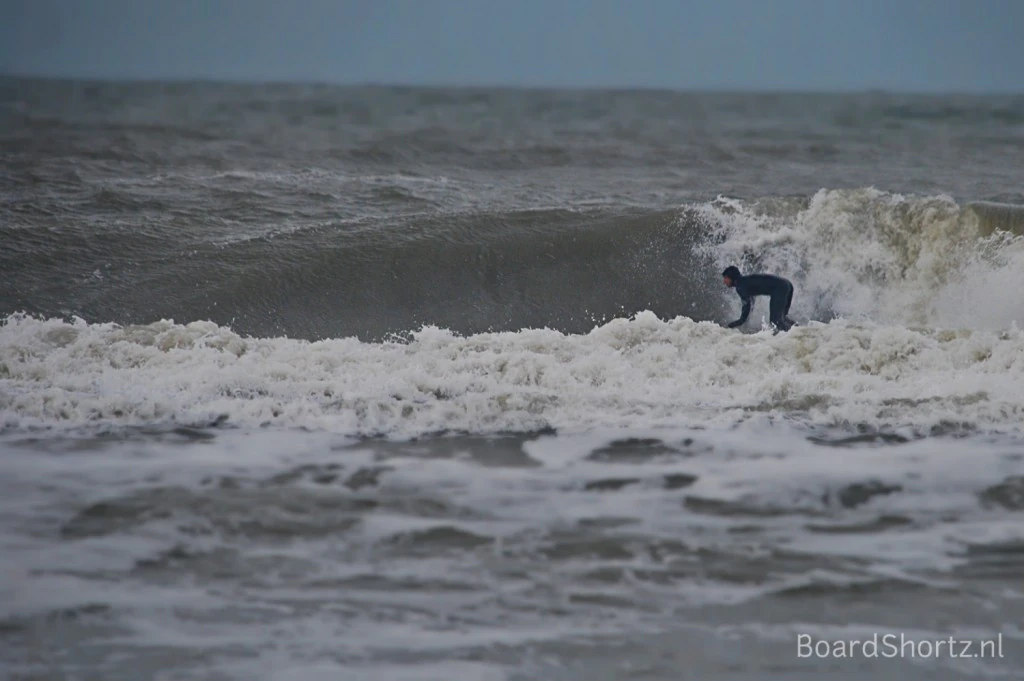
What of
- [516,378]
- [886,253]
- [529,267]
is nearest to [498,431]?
[516,378]

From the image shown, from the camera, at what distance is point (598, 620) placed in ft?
13.8

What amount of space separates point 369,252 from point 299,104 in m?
19.6

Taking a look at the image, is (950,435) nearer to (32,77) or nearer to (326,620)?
(326,620)

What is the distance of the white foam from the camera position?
20.6 feet

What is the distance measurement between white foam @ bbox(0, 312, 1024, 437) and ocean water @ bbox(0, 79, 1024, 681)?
Answer: 3cm

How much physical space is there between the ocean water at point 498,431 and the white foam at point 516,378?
3 centimetres

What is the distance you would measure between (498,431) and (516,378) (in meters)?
0.86

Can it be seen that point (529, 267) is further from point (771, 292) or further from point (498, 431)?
point (498, 431)

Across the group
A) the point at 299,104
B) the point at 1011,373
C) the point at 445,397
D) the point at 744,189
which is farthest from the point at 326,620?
the point at 299,104

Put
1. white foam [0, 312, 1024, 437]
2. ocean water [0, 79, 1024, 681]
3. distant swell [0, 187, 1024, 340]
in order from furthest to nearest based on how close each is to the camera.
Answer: distant swell [0, 187, 1024, 340]
white foam [0, 312, 1024, 437]
ocean water [0, 79, 1024, 681]

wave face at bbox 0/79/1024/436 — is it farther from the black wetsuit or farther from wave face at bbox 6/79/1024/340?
the black wetsuit

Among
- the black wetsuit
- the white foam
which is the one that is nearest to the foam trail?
the black wetsuit

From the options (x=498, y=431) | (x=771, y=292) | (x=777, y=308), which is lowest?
(x=498, y=431)

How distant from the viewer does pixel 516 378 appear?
7.00 m
